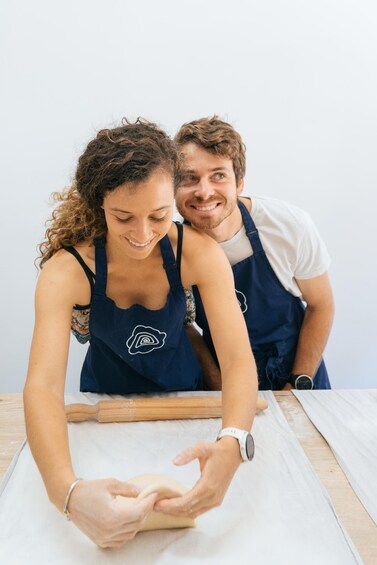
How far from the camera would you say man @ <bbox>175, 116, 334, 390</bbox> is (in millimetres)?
1576

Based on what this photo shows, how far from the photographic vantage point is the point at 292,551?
0.95 meters

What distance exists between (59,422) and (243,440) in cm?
37

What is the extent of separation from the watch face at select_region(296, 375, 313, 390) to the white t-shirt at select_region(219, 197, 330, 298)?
278 mm

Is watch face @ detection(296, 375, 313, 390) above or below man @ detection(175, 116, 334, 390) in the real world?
below

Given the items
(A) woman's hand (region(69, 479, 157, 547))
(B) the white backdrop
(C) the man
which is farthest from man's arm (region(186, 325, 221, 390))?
(B) the white backdrop

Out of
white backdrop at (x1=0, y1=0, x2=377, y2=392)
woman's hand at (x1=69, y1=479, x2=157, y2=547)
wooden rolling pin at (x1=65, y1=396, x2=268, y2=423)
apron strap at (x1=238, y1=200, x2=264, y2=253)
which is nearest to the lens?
woman's hand at (x1=69, y1=479, x2=157, y2=547)

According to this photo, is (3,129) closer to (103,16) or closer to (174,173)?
(103,16)

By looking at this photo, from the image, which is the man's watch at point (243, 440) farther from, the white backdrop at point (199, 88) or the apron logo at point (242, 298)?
the white backdrop at point (199, 88)

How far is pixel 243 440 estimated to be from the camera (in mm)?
1124

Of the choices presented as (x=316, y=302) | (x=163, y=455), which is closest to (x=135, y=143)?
(x=163, y=455)

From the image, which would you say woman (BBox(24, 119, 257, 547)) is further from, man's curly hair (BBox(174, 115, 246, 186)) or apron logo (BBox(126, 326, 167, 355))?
man's curly hair (BBox(174, 115, 246, 186))

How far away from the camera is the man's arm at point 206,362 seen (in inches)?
68.8

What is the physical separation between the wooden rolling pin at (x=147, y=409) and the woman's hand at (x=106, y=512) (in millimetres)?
389

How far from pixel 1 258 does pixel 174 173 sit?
1641 mm
